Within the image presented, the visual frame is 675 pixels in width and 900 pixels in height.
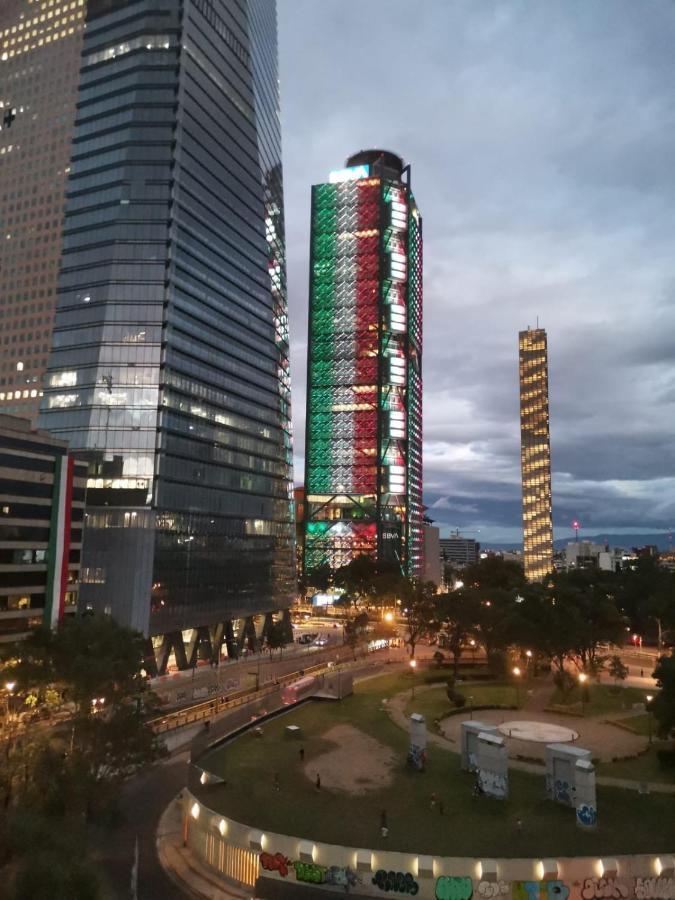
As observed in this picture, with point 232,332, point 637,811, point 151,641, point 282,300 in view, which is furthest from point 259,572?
point 637,811

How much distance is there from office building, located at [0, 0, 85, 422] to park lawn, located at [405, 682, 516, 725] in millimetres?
87735

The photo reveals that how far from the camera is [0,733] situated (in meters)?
43.9

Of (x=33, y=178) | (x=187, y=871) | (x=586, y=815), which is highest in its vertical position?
(x=33, y=178)


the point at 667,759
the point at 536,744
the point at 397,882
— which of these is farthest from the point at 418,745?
the point at 667,759

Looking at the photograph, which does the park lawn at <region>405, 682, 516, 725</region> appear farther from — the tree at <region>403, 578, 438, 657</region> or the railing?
the railing

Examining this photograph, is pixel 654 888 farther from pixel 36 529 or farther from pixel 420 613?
pixel 36 529

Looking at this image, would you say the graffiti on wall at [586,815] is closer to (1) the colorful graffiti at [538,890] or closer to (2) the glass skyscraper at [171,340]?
(1) the colorful graffiti at [538,890]

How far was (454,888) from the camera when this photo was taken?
33281 mm

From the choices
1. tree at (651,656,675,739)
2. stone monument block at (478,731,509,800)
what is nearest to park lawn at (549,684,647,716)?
tree at (651,656,675,739)

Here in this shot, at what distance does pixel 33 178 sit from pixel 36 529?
295ft

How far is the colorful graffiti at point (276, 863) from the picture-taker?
1387 inches

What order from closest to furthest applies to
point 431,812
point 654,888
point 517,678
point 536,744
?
point 654,888
point 431,812
point 536,744
point 517,678

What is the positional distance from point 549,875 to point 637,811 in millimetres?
12738

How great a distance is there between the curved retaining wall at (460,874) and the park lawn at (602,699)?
3858cm
